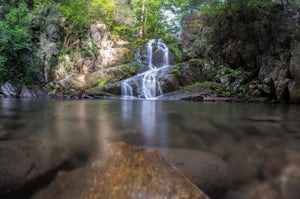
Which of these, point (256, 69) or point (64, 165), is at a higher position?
point (256, 69)

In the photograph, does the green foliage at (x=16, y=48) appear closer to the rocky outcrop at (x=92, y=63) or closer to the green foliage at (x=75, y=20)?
the rocky outcrop at (x=92, y=63)

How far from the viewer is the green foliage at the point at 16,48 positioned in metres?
18.2

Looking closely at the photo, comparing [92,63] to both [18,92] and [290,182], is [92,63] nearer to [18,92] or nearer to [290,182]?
[18,92]

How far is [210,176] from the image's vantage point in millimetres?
2014

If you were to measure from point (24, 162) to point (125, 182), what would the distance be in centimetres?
115

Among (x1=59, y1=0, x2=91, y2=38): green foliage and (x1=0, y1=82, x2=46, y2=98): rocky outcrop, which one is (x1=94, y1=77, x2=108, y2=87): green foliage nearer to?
(x1=0, y1=82, x2=46, y2=98): rocky outcrop

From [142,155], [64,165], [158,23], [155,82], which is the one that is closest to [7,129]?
[64,165]

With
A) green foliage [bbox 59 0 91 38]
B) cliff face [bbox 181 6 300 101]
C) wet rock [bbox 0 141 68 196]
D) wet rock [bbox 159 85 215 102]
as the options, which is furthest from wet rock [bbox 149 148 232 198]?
green foliage [bbox 59 0 91 38]

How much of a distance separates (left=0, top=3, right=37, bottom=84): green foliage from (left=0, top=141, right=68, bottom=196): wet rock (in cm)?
1786

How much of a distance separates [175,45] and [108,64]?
581 centimetres

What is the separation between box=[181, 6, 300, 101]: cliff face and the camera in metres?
10.7

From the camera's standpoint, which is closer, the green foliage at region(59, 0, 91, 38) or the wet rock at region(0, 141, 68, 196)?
the wet rock at region(0, 141, 68, 196)

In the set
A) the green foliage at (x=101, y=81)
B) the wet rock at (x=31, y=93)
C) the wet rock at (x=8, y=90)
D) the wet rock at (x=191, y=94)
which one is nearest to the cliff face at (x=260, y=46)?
the wet rock at (x=191, y=94)

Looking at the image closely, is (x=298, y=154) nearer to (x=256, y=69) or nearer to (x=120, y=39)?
(x=256, y=69)
